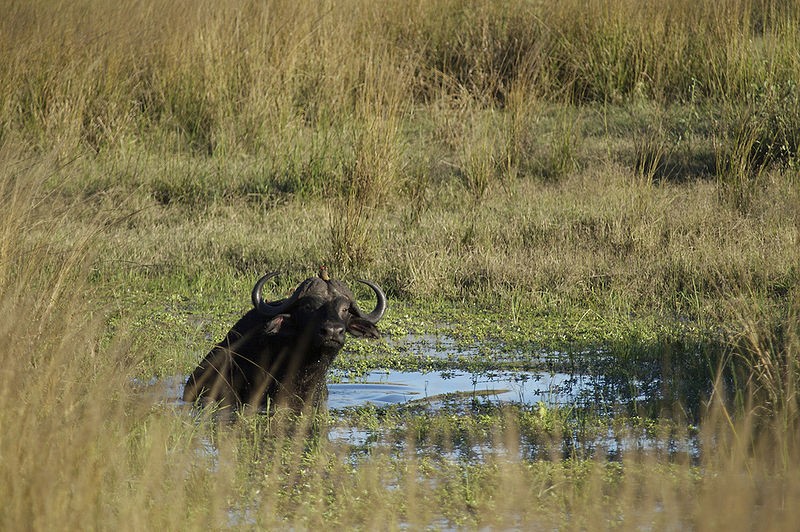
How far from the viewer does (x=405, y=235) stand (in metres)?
9.72

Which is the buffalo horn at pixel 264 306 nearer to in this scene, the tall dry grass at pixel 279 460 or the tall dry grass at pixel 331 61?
the tall dry grass at pixel 279 460

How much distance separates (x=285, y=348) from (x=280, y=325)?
0.19 m

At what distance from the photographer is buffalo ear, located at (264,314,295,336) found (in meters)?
6.34

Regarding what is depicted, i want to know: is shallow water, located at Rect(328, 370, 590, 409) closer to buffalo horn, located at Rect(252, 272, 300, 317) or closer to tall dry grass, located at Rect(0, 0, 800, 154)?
buffalo horn, located at Rect(252, 272, 300, 317)

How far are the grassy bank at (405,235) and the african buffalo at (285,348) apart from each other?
0.31 metres

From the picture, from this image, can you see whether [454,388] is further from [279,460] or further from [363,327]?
[279,460]

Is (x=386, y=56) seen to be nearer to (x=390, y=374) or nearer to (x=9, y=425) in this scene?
(x=390, y=374)

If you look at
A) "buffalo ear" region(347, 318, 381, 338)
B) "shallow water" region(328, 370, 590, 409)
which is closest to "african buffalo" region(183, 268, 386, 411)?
"buffalo ear" region(347, 318, 381, 338)

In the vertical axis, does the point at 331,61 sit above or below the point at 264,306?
below

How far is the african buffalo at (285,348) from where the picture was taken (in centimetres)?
634

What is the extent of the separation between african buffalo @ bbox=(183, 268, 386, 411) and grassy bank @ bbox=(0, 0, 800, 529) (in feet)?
1.00

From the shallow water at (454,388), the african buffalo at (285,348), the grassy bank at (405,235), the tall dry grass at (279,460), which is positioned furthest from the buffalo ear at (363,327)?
the tall dry grass at (279,460)

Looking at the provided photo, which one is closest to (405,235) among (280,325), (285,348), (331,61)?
(285,348)

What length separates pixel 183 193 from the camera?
10898 mm
